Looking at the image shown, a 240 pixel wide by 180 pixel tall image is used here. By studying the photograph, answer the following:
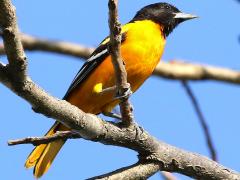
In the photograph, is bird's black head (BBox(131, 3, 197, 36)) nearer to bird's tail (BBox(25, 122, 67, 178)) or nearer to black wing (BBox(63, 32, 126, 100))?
black wing (BBox(63, 32, 126, 100))

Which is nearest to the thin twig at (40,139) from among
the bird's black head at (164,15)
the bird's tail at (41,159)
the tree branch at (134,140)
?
the tree branch at (134,140)

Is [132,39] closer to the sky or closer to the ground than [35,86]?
closer to the sky

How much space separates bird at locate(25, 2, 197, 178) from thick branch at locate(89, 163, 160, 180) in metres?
1.45

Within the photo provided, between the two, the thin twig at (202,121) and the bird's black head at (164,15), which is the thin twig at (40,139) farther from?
the bird's black head at (164,15)

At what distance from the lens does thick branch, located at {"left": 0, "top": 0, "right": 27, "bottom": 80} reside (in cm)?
222

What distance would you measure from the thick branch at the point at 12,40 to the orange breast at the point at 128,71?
2.37 metres

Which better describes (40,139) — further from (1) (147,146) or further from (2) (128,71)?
(2) (128,71)

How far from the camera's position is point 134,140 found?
10.8 ft

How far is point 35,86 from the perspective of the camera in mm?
2594

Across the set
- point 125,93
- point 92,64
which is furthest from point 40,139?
point 92,64

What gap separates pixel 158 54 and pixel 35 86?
254cm

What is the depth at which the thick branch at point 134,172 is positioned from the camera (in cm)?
307

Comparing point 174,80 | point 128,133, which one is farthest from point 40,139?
point 174,80

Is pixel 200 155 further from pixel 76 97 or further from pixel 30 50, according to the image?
pixel 76 97
